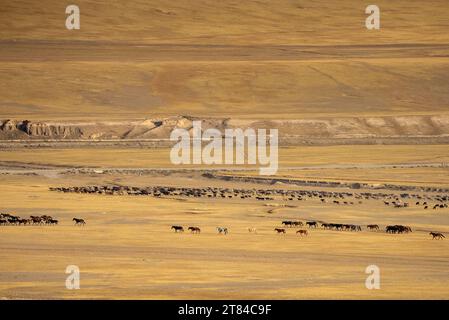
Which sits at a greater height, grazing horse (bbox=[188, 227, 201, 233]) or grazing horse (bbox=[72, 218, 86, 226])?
grazing horse (bbox=[72, 218, 86, 226])

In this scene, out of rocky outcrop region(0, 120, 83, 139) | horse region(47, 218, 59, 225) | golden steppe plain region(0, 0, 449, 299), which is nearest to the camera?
golden steppe plain region(0, 0, 449, 299)

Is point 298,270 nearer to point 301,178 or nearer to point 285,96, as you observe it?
point 301,178

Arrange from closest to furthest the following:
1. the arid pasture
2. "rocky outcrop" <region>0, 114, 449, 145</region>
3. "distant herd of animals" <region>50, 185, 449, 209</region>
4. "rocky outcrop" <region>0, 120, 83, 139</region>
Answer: the arid pasture < "distant herd of animals" <region>50, 185, 449, 209</region> < "rocky outcrop" <region>0, 114, 449, 145</region> < "rocky outcrop" <region>0, 120, 83, 139</region>

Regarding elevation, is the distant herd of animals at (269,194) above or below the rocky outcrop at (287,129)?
below

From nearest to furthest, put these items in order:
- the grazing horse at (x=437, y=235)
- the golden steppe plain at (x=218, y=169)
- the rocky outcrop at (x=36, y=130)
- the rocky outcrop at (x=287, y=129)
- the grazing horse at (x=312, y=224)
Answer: the golden steppe plain at (x=218, y=169), the grazing horse at (x=437, y=235), the grazing horse at (x=312, y=224), the rocky outcrop at (x=287, y=129), the rocky outcrop at (x=36, y=130)

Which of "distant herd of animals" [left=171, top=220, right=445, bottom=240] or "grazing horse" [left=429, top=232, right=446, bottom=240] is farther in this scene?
"distant herd of animals" [left=171, top=220, right=445, bottom=240]

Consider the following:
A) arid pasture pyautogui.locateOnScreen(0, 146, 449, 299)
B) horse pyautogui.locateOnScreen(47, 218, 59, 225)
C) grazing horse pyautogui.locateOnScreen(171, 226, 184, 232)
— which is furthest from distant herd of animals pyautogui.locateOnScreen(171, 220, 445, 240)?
horse pyautogui.locateOnScreen(47, 218, 59, 225)

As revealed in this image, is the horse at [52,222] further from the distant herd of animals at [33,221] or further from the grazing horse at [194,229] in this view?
the grazing horse at [194,229]

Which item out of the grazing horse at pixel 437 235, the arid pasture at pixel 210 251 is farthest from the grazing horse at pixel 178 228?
the grazing horse at pixel 437 235

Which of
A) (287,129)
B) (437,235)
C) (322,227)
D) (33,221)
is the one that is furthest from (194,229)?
(287,129)

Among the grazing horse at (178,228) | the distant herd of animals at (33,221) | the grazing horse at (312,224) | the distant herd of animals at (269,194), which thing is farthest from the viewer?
the distant herd of animals at (269,194)

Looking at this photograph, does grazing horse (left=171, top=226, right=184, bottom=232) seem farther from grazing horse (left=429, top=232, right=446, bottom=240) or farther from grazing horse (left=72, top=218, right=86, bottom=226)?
grazing horse (left=429, top=232, right=446, bottom=240)
